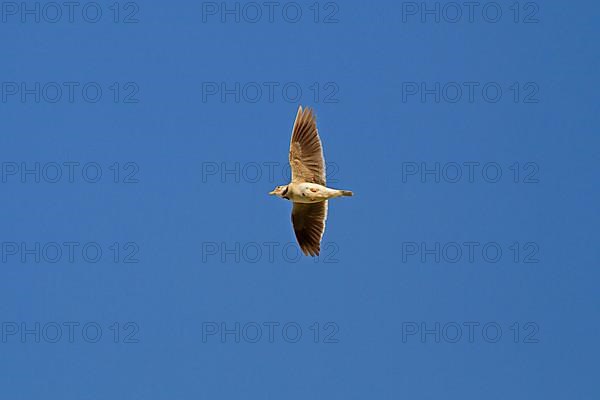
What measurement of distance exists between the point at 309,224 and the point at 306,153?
266 cm

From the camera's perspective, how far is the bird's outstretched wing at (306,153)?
31.5 meters

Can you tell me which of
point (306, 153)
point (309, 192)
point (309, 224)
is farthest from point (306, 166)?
point (309, 224)

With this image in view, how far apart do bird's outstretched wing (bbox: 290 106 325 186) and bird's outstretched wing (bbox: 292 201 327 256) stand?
1603 millimetres

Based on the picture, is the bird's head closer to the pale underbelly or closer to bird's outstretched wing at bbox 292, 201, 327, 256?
the pale underbelly

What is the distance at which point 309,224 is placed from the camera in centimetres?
3319

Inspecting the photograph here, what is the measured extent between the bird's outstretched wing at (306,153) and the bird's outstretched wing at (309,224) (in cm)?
160

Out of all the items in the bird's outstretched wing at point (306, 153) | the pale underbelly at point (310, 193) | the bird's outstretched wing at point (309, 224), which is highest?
the bird's outstretched wing at point (306, 153)

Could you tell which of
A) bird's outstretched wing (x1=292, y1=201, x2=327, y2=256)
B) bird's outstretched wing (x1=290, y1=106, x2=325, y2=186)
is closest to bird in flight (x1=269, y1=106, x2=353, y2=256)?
bird's outstretched wing (x1=290, y1=106, x2=325, y2=186)

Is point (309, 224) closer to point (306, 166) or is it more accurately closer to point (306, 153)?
point (306, 166)

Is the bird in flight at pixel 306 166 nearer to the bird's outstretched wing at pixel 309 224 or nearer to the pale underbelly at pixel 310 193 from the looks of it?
the pale underbelly at pixel 310 193

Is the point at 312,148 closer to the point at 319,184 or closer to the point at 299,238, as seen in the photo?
the point at 319,184

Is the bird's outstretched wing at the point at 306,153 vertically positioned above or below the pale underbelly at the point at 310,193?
above

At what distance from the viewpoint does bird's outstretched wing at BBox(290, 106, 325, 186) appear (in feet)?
103

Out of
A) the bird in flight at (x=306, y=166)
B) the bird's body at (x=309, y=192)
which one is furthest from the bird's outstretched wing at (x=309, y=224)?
→ the bird's body at (x=309, y=192)
